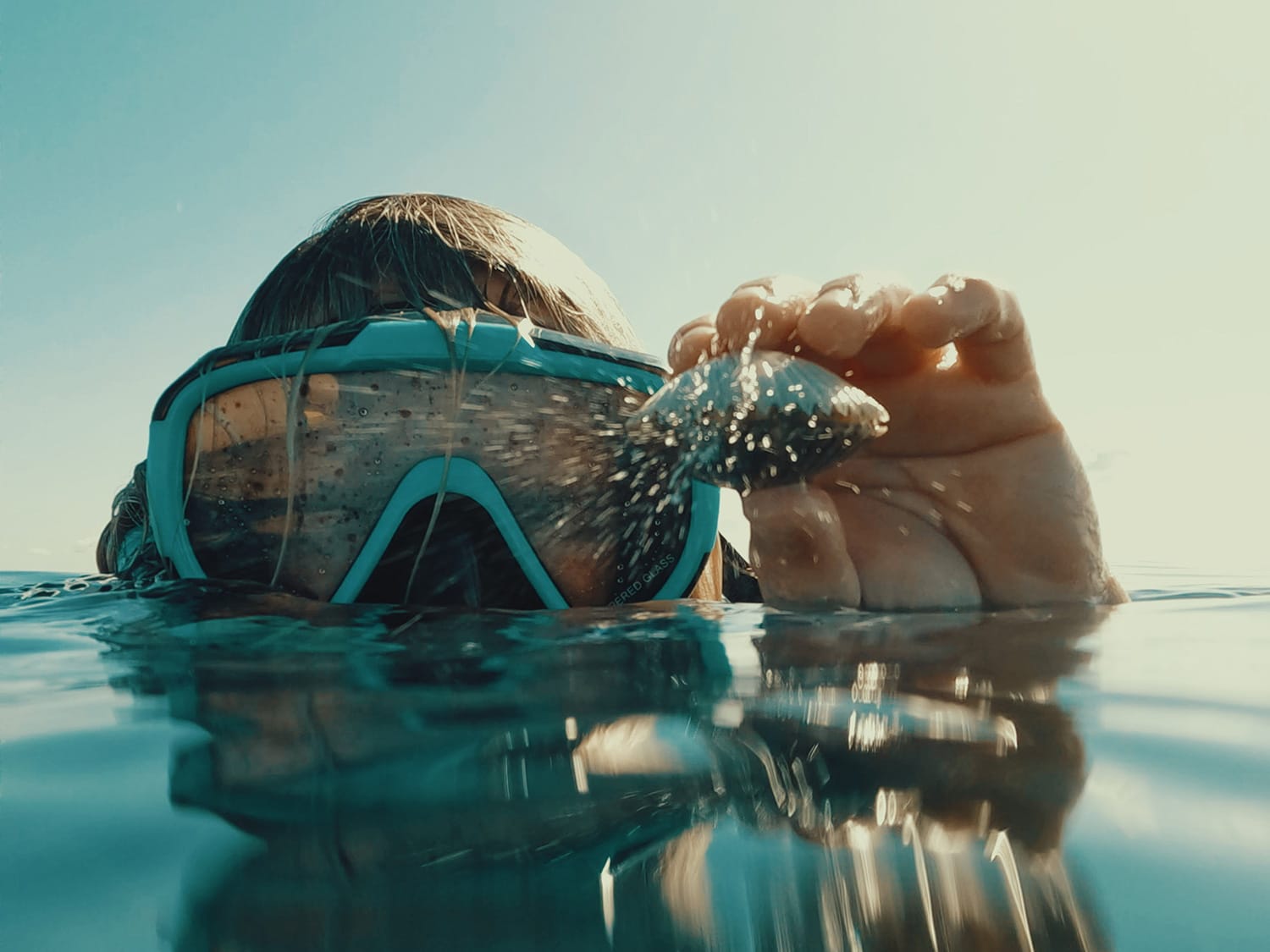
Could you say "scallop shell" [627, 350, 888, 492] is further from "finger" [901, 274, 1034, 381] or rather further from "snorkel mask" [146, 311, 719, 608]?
"snorkel mask" [146, 311, 719, 608]

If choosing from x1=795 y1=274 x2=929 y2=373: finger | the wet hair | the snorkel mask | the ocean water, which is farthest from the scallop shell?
the wet hair

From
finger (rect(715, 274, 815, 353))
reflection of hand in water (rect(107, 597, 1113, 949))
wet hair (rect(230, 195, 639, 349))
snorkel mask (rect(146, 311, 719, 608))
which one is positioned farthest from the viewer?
wet hair (rect(230, 195, 639, 349))

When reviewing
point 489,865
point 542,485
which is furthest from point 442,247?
point 489,865

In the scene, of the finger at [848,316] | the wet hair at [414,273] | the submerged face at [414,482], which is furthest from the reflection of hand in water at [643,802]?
the wet hair at [414,273]

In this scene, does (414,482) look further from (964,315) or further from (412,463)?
(964,315)

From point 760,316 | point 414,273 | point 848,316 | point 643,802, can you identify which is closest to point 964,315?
point 848,316

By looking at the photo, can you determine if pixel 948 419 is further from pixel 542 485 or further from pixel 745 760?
pixel 745 760

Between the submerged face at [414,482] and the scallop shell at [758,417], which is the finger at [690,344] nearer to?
the scallop shell at [758,417]
